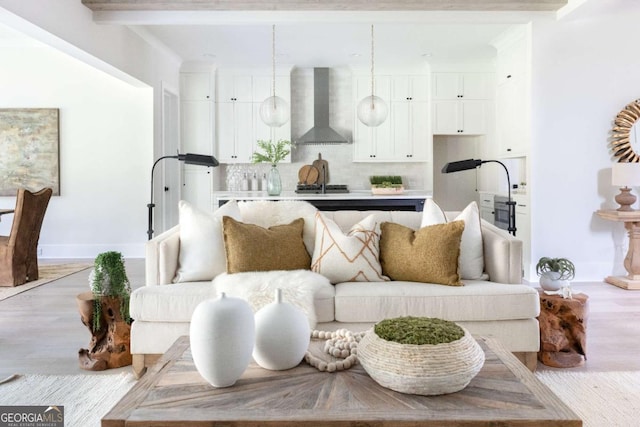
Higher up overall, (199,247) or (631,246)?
(199,247)

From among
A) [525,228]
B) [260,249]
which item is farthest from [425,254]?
[525,228]

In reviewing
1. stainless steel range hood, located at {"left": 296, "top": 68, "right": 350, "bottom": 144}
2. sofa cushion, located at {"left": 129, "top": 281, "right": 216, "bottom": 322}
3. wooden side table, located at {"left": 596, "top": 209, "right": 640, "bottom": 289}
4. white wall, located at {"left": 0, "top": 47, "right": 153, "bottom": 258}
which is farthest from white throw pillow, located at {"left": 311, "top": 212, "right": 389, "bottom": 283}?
stainless steel range hood, located at {"left": 296, "top": 68, "right": 350, "bottom": 144}

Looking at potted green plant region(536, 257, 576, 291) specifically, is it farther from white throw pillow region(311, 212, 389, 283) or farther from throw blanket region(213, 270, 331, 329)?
throw blanket region(213, 270, 331, 329)

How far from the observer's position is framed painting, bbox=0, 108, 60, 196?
6684 mm

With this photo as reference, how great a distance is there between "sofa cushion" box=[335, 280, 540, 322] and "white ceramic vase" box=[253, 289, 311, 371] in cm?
103

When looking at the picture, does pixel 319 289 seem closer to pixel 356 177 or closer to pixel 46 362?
pixel 46 362

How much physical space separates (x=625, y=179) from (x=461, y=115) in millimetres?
3163

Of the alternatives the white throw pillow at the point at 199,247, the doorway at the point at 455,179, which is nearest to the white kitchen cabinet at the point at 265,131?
the doorway at the point at 455,179

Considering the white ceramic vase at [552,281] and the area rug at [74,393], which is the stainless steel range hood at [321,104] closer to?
the white ceramic vase at [552,281]

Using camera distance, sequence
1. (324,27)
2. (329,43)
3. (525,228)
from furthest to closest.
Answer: (329,43) → (324,27) → (525,228)

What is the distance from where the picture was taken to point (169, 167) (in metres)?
7.40

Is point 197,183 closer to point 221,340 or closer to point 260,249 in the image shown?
point 260,249

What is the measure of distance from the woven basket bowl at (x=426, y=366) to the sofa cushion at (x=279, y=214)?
1.76 m

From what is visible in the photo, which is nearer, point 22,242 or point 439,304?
point 439,304
